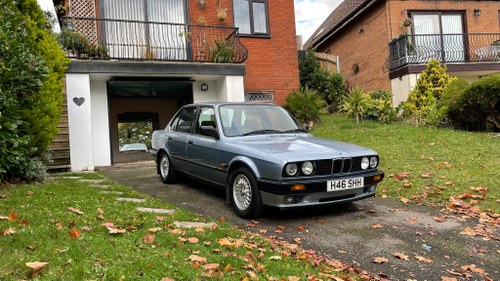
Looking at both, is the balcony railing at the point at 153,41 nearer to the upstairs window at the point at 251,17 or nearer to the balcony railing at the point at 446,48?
the upstairs window at the point at 251,17

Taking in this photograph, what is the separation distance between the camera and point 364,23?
18328 mm

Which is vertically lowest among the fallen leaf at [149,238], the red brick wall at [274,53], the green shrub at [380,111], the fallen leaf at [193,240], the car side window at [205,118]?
the fallen leaf at [193,240]

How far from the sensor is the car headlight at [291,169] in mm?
4207

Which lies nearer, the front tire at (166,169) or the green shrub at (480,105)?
the front tire at (166,169)

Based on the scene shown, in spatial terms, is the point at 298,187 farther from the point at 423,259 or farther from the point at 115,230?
the point at 115,230

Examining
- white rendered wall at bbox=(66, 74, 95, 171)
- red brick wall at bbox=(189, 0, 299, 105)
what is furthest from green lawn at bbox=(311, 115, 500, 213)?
white rendered wall at bbox=(66, 74, 95, 171)

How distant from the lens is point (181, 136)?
21.0 ft

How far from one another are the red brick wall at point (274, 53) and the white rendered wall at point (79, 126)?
5220mm

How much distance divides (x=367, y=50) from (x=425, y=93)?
5.97 meters

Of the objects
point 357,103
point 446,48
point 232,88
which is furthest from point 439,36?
point 232,88

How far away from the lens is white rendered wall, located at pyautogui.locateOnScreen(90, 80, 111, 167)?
36.1 feet

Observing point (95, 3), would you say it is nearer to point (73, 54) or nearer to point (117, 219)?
point (73, 54)

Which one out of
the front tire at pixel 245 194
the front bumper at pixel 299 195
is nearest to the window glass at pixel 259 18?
the front tire at pixel 245 194

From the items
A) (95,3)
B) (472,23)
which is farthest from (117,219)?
(472,23)
